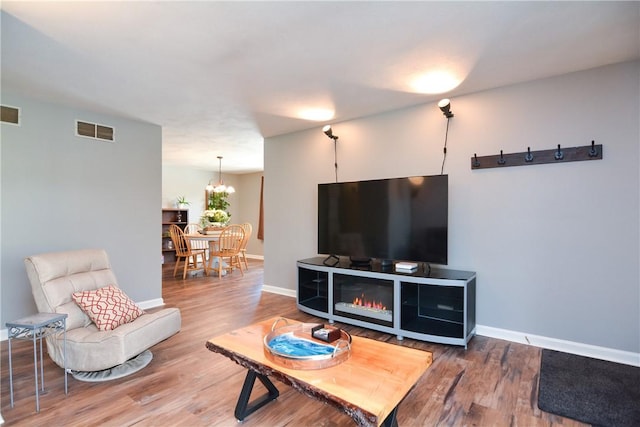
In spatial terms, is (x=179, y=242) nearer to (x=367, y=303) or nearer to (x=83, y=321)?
(x=83, y=321)

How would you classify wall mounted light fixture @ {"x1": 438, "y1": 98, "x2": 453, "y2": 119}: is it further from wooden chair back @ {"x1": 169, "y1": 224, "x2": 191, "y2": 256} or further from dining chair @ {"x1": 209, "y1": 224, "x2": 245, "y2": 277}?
wooden chair back @ {"x1": 169, "y1": 224, "x2": 191, "y2": 256}

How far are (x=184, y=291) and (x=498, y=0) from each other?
5042 mm

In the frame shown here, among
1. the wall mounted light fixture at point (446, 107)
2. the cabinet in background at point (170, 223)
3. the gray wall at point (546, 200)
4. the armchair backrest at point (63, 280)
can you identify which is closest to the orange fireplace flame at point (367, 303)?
the gray wall at point (546, 200)

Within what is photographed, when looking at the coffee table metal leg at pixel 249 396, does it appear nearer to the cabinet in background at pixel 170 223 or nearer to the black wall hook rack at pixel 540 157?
the black wall hook rack at pixel 540 157

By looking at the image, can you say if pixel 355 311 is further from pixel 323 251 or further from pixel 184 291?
pixel 184 291

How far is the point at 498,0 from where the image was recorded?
6.03 ft

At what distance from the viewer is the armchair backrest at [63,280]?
93.6 inches

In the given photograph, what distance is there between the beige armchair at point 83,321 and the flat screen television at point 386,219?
1.89 meters

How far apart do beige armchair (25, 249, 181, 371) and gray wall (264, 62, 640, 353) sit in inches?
110

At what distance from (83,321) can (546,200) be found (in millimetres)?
3936

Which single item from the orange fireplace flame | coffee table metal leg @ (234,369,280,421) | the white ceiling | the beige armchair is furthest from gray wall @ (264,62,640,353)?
the beige armchair

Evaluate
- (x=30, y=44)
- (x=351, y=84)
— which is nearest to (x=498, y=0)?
(x=351, y=84)

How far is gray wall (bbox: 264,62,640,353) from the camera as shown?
2.57m

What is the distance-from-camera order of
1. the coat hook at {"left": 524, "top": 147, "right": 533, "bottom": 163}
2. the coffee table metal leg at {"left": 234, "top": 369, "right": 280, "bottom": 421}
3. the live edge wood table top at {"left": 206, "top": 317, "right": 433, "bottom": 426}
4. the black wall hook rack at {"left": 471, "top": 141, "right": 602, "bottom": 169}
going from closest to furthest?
the live edge wood table top at {"left": 206, "top": 317, "right": 433, "bottom": 426}
the coffee table metal leg at {"left": 234, "top": 369, "right": 280, "bottom": 421}
the black wall hook rack at {"left": 471, "top": 141, "right": 602, "bottom": 169}
the coat hook at {"left": 524, "top": 147, "right": 533, "bottom": 163}
